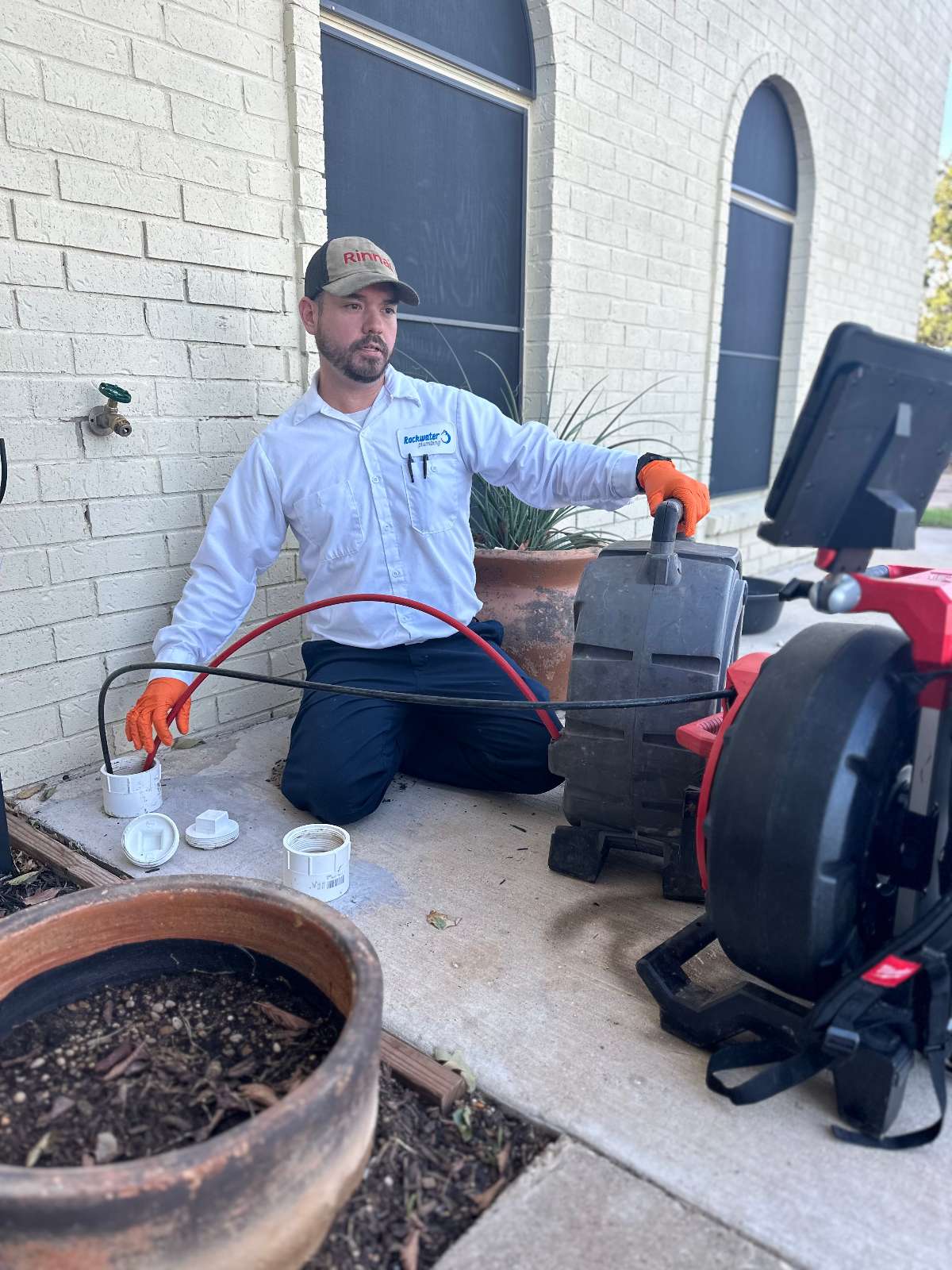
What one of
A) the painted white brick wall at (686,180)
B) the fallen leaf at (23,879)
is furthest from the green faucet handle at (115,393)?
the painted white brick wall at (686,180)

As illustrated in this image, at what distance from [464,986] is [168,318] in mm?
1921

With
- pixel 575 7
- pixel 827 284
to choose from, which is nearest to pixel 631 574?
pixel 575 7

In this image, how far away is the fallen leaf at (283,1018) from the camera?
52.2 inches

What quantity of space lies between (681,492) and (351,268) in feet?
3.49

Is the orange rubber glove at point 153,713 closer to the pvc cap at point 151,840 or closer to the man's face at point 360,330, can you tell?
the pvc cap at point 151,840

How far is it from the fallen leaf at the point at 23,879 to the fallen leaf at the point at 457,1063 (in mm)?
1077

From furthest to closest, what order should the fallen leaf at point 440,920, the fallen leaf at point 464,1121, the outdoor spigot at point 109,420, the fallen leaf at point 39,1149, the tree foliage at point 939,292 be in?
the tree foliage at point 939,292, the outdoor spigot at point 109,420, the fallen leaf at point 440,920, the fallen leaf at point 464,1121, the fallen leaf at point 39,1149

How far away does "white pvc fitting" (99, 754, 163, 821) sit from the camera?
225 cm

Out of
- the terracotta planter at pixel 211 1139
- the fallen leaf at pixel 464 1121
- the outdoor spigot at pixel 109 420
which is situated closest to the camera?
the terracotta planter at pixel 211 1139

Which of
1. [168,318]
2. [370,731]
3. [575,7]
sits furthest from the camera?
[575,7]

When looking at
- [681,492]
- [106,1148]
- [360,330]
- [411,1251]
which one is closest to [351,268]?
[360,330]

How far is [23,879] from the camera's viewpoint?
2014 mm

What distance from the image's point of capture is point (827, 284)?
637cm

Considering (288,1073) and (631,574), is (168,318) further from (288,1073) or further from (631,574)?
(288,1073)
